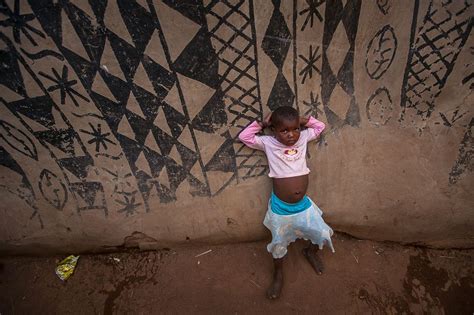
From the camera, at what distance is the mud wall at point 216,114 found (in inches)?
67.7

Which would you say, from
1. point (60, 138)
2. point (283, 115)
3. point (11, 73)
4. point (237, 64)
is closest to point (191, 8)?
point (237, 64)

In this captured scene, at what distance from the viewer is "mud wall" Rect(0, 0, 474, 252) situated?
5.64 feet

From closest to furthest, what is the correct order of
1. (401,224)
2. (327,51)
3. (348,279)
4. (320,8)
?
1. (320,8)
2. (327,51)
3. (348,279)
4. (401,224)

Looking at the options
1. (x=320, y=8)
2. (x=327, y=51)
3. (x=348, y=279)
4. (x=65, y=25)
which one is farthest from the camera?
(x=348, y=279)

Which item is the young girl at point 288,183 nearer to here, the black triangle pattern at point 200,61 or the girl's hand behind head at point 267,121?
the girl's hand behind head at point 267,121

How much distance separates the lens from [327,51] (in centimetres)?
192

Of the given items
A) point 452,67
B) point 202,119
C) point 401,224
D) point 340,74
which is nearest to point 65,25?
point 202,119

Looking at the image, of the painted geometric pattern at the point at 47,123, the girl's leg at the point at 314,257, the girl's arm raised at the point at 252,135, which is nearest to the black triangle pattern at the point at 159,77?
the painted geometric pattern at the point at 47,123

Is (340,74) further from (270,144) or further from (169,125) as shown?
(169,125)

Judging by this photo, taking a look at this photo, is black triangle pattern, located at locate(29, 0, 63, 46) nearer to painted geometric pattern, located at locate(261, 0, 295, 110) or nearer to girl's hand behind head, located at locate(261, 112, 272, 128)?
painted geometric pattern, located at locate(261, 0, 295, 110)

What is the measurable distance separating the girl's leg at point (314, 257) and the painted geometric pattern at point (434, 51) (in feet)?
4.51

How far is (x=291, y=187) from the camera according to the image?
2088 millimetres

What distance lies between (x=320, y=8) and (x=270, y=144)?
92cm

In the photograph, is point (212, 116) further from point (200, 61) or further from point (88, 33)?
point (88, 33)
